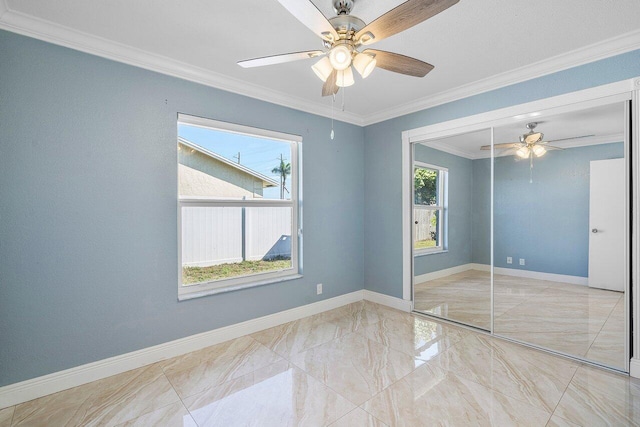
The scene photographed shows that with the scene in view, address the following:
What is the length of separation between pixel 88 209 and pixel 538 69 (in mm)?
3986

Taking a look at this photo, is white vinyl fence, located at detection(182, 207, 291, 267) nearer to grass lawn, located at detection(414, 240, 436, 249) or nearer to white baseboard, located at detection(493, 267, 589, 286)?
grass lawn, located at detection(414, 240, 436, 249)

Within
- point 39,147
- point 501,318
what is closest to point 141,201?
point 39,147

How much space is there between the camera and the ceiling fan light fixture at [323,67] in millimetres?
1908

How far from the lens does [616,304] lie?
2449mm

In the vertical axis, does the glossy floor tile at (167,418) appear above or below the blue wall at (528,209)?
below

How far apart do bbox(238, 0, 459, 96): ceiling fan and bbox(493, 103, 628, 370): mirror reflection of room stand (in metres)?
1.73

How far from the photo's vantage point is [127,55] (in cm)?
240

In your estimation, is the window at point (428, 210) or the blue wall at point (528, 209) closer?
the blue wall at point (528, 209)

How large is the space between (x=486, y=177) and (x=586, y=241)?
103 centimetres

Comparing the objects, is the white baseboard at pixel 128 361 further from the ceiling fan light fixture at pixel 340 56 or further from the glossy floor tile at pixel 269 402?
the ceiling fan light fixture at pixel 340 56

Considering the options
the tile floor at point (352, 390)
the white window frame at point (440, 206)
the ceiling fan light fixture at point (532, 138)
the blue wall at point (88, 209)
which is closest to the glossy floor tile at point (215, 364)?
the tile floor at point (352, 390)

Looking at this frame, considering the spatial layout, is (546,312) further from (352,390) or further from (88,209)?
(88,209)

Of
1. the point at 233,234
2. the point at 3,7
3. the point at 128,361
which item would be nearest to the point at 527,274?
the point at 233,234

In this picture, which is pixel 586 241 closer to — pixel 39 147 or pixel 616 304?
pixel 616 304
